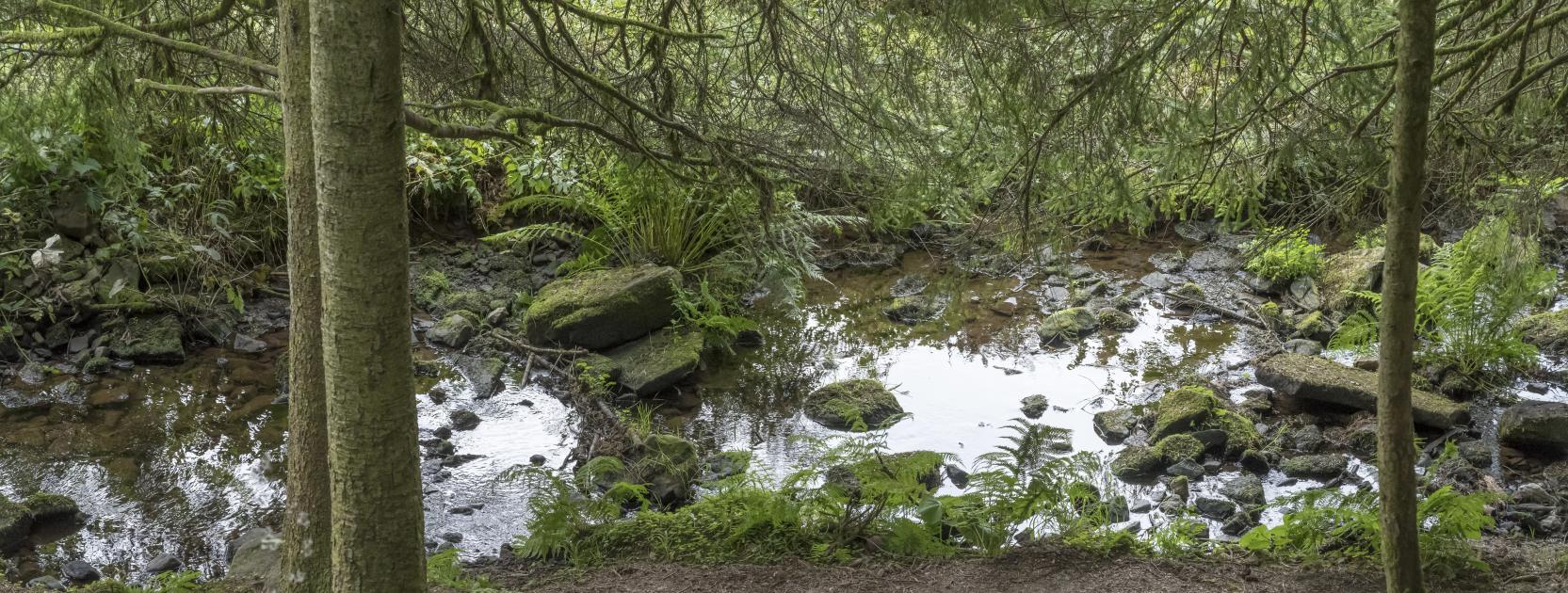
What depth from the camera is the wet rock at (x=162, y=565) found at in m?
5.30

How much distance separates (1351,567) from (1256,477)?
2249mm

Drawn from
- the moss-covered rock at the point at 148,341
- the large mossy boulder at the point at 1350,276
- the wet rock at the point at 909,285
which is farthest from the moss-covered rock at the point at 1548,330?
the moss-covered rock at the point at 148,341

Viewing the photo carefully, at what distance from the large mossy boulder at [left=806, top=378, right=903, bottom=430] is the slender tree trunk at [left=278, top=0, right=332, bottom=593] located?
4.34 m

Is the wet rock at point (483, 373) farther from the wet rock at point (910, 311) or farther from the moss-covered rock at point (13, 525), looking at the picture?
the wet rock at point (910, 311)

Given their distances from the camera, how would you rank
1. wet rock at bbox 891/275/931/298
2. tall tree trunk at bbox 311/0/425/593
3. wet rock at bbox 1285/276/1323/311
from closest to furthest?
tall tree trunk at bbox 311/0/425/593, wet rock at bbox 1285/276/1323/311, wet rock at bbox 891/275/931/298

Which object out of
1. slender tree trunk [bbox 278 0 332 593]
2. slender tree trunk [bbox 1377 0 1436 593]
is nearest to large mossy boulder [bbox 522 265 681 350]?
slender tree trunk [bbox 278 0 332 593]

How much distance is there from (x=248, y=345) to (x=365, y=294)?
679 cm

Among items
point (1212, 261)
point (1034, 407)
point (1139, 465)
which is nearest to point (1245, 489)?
point (1139, 465)

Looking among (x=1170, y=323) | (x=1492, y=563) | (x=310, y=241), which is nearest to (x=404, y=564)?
(x=310, y=241)

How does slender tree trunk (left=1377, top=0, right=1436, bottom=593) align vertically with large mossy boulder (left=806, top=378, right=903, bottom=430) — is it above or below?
above

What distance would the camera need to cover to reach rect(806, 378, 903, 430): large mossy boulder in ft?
25.0

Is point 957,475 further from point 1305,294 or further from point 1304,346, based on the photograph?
point 1305,294

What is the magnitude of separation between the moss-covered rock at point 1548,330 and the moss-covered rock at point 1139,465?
3.66 m

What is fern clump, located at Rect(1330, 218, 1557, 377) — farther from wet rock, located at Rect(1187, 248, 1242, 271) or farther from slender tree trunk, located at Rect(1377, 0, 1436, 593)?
slender tree trunk, located at Rect(1377, 0, 1436, 593)
